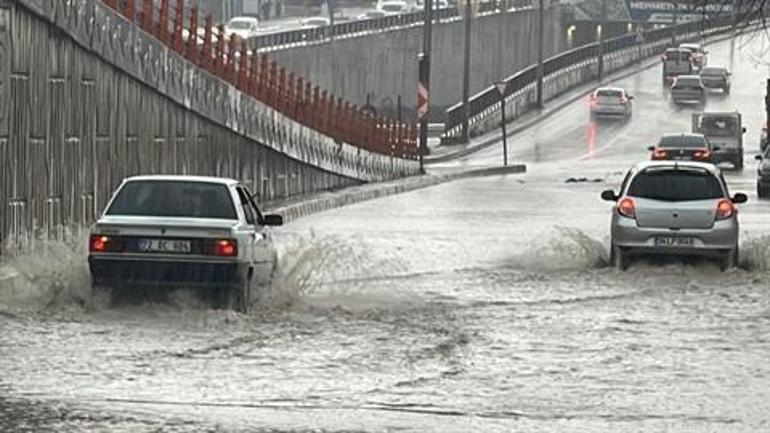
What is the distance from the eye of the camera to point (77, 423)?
12977mm

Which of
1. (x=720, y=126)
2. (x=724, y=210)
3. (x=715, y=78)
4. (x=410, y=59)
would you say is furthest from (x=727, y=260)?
(x=410, y=59)

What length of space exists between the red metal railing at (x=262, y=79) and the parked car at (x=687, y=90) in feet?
112

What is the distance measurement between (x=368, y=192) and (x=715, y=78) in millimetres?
60236

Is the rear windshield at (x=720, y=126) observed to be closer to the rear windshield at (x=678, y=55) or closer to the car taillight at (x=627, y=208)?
the rear windshield at (x=678, y=55)

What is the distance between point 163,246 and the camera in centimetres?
1938

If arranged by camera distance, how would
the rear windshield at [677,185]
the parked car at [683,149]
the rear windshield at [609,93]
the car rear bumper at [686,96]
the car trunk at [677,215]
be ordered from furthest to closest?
the car rear bumper at [686,96], the rear windshield at [609,93], the parked car at [683,149], the rear windshield at [677,185], the car trunk at [677,215]

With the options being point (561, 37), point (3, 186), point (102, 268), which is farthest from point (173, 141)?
point (561, 37)

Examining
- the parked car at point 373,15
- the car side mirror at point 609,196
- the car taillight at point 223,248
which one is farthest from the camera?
the parked car at point 373,15

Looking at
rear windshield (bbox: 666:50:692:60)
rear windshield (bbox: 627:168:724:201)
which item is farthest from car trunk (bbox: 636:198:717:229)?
rear windshield (bbox: 666:50:692:60)

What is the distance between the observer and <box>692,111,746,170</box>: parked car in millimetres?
70875

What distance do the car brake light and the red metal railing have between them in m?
13.9

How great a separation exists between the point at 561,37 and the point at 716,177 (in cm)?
12929

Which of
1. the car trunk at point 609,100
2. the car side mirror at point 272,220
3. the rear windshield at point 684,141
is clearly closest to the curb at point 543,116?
the car trunk at point 609,100

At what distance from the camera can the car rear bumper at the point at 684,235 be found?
26609 mm
